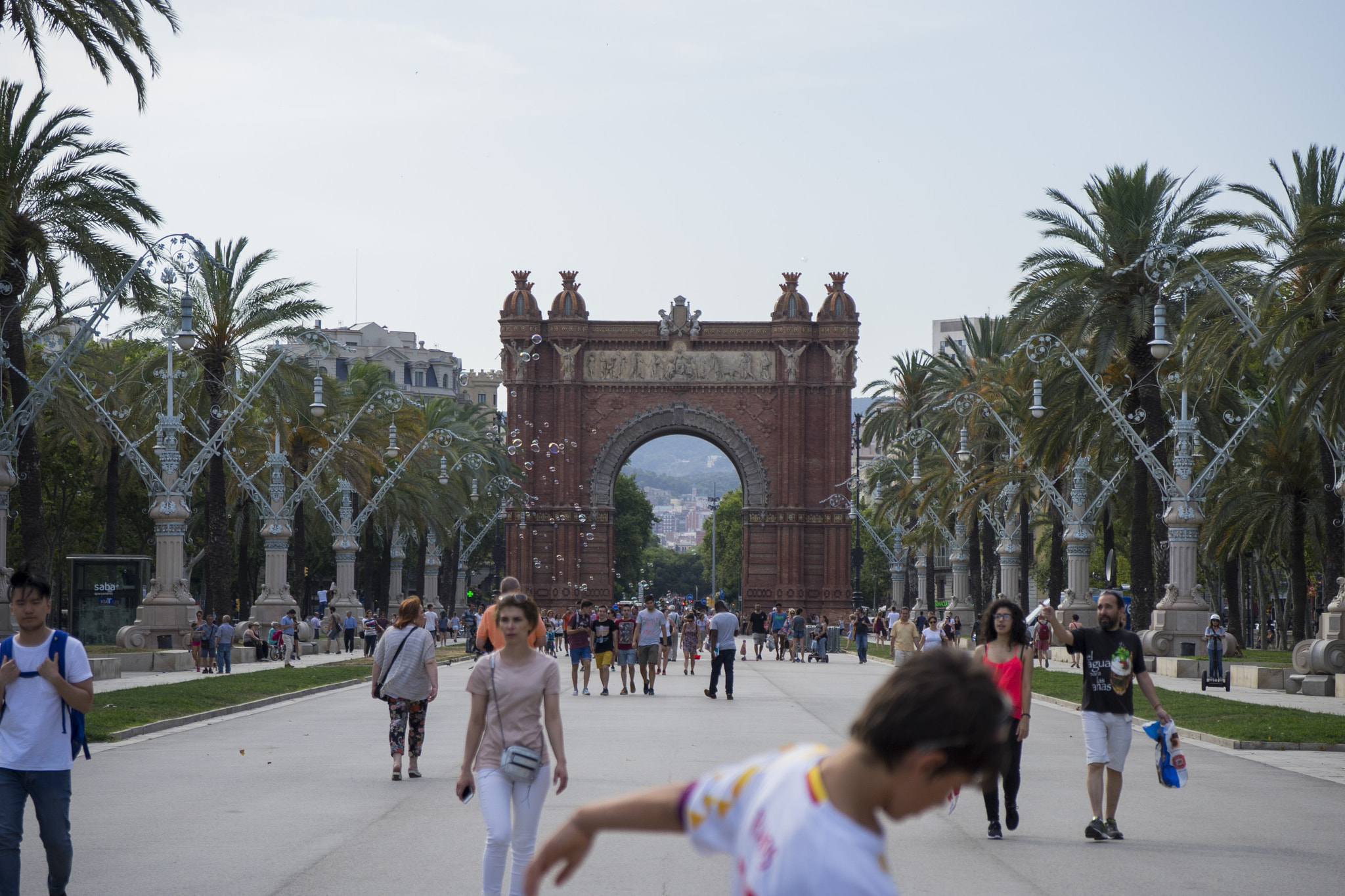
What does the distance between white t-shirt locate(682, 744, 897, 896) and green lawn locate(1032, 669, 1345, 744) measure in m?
15.5

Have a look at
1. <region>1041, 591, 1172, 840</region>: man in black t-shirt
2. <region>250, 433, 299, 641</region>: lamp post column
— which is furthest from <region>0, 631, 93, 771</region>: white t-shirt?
<region>250, 433, 299, 641</region>: lamp post column

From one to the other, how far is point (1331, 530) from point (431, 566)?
45369 millimetres

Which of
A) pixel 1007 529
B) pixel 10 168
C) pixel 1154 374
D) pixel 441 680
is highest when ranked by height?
pixel 10 168

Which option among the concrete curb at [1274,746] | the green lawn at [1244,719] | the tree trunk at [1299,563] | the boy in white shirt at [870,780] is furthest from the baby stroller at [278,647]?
the boy in white shirt at [870,780]

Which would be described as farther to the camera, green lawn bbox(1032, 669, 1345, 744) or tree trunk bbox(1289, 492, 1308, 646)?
tree trunk bbox(1289, 492, 1308, 646)

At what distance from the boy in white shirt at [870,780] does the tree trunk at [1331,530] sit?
29376mm

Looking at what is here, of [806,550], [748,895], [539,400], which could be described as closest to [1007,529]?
[806,550]

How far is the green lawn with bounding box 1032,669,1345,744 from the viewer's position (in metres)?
17.4

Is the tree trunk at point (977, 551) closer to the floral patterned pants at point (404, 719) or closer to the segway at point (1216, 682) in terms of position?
the segway at point (1216, 682)

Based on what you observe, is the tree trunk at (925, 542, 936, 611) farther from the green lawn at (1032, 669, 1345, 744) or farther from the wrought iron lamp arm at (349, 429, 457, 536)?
the green lawn at (1032, 669, 1345, 744)

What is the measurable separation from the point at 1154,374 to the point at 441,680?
637 inches

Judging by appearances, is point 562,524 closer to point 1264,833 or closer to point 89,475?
point 89,475

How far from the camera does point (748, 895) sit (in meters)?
3.06

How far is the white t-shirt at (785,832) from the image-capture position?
292 cm
